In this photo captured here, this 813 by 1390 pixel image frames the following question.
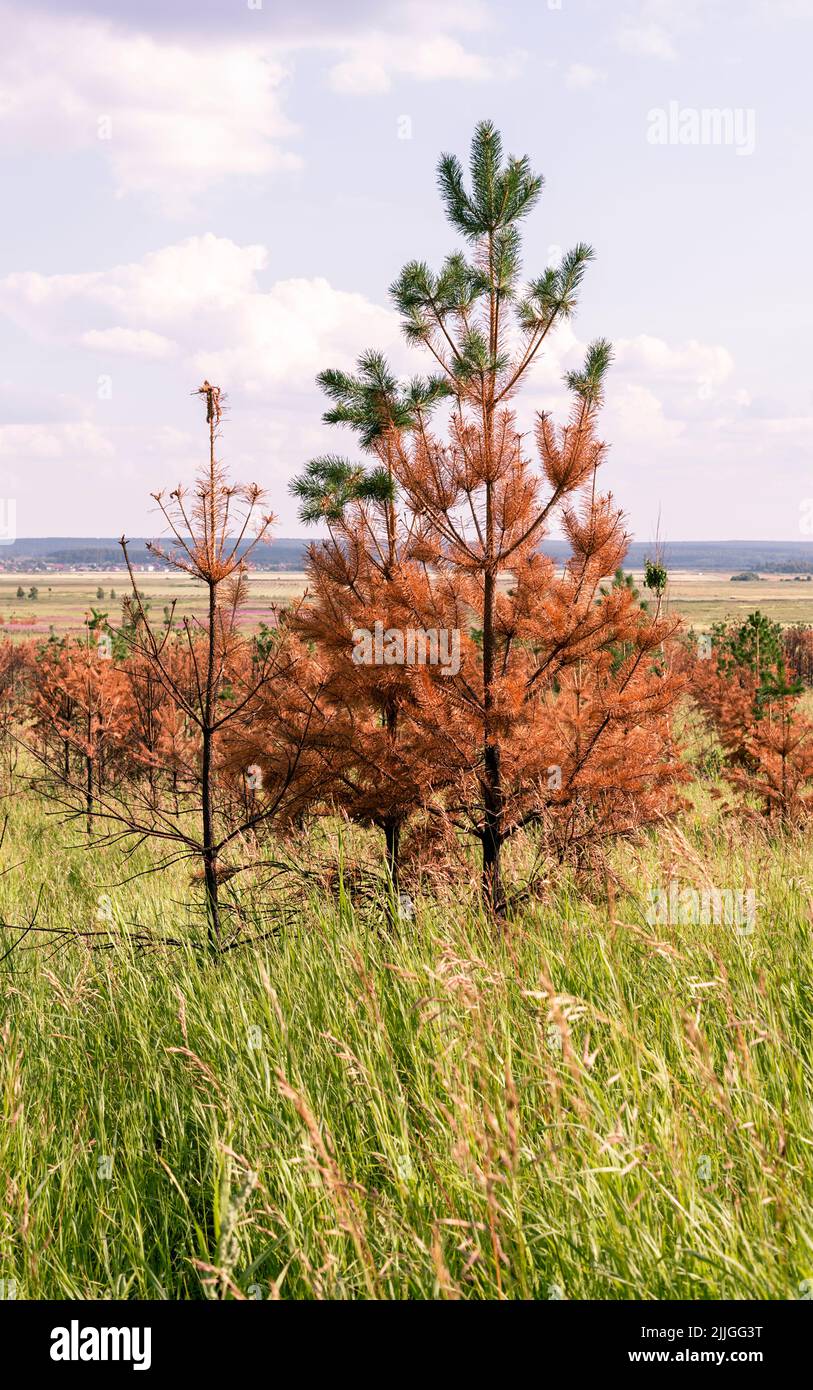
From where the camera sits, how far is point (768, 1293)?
5.80 ft

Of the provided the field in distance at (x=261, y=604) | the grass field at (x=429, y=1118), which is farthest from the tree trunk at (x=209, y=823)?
the field in distance at (x=261, y=604)

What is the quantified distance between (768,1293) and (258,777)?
426cm

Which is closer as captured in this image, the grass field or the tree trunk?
the grass field

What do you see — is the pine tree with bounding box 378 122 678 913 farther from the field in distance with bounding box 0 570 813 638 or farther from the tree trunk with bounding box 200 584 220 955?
the field in distance with bounding box 0 570 813 638

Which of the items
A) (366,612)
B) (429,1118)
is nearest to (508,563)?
(366,612)

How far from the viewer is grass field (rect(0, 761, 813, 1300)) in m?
1.92

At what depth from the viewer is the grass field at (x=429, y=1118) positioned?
192 cm

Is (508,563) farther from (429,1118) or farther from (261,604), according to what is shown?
(261,604)

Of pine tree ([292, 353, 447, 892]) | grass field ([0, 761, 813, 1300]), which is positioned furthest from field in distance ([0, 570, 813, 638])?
grass field ([0, 761, 813, 1300])

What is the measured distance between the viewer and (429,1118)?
2613 mm

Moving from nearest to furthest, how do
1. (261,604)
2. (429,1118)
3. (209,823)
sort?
(429,1118), (209,823), (261,604)

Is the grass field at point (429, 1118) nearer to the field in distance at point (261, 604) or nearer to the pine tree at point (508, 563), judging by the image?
the pine tree at point (508, 563)

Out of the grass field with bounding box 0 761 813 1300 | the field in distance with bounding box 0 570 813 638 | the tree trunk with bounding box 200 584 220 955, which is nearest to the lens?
the grass field with bounding box 0 761 813 1300
